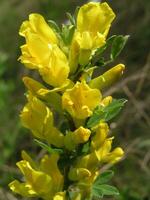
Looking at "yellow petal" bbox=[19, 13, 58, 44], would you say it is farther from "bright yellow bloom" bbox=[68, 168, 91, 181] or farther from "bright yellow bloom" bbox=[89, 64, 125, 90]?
"bright yellow bloom" bbox=[68, 168, 91, 181]

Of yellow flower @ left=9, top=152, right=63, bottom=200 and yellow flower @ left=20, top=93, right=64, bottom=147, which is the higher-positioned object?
yellow flower @ left=20, top=93, right=64, bottom=147

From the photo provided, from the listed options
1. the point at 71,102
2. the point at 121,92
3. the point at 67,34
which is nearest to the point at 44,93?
the point at 71,102

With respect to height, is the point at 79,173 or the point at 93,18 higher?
the point at 93,18

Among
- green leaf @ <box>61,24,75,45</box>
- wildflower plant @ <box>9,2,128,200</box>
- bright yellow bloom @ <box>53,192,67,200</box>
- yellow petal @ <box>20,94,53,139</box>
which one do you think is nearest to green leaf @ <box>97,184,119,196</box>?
wildflower plant @ <box>9,2,128,200</box>

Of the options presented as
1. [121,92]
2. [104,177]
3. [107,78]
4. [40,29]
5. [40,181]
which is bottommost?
[121,92]

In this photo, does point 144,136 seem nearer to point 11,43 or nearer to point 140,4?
point 140,4

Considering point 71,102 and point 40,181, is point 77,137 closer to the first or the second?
point 71,102
